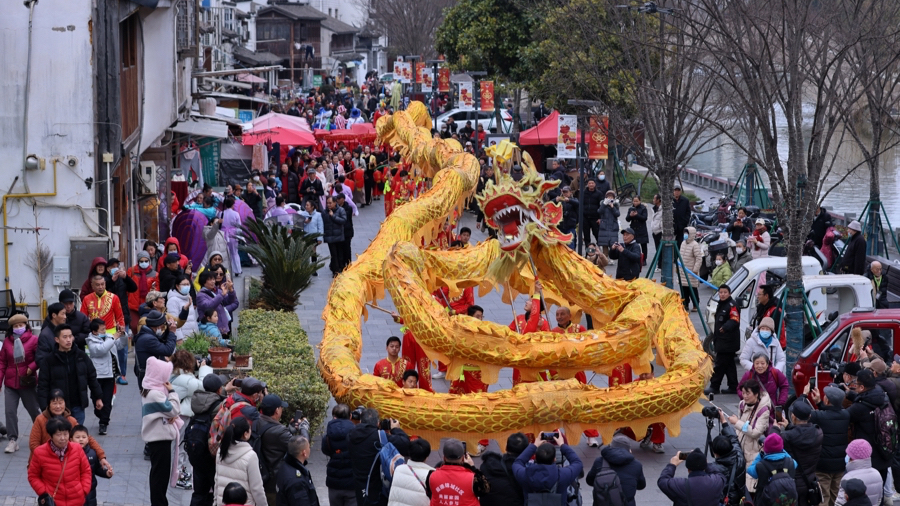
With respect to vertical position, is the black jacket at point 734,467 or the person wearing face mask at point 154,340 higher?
the person wearing face mask at point 154,340

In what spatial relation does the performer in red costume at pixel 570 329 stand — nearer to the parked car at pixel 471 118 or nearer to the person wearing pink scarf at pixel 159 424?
the person wearing pink scarf at pixel 159 424

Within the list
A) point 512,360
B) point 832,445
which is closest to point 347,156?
point 512,360

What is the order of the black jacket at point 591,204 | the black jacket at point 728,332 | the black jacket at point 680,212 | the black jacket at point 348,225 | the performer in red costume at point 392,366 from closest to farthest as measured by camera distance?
the performer in red costume at point 392,366, the black jacket at point 728,332, the black jacket at point 348,225, the black jacket at point 680,212, the black jacket at point 591,204

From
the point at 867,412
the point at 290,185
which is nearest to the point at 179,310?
the point at 867,412

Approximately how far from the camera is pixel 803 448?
984cm

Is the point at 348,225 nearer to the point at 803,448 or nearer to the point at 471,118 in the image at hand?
the point at 803,448

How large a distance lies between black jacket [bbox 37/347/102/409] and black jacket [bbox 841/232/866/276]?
12.3 meters

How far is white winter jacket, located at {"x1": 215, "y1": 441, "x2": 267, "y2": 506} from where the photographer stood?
28.7 feet

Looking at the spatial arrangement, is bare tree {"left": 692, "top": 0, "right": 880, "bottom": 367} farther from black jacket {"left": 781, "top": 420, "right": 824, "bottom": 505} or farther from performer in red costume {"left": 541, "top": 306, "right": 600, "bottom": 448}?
black jacket {"left": 781, "top": 420, "right": 824, "bottom": 505}

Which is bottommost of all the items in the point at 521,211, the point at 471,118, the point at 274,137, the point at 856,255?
the point at 856,255

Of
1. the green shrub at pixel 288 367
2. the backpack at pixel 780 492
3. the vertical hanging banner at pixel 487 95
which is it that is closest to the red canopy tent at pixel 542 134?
the vertical hanging banner at pixel 487 95

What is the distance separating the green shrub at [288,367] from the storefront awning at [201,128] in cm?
982

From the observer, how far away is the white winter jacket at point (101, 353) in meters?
12.3

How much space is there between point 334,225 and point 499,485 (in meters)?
12.5
